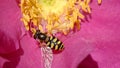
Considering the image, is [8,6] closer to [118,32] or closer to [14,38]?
[14,38]

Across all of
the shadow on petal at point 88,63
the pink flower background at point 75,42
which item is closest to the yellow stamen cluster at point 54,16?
the pink flower background at point 75,42

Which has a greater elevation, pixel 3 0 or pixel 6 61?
pixel 3 0

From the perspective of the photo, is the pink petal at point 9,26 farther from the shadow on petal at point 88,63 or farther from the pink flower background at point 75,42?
the shadow on petal at point 88,63

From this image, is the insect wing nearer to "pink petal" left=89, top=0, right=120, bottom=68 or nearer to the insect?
the insect

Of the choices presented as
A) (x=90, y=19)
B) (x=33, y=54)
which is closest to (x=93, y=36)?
(x=90, y=19)

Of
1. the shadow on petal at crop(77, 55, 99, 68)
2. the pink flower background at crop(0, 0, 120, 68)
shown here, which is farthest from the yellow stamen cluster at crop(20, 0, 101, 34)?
the shadow on petal at crop(77, 55, 99, 68)

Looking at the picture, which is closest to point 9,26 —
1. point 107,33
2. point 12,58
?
point 12,58

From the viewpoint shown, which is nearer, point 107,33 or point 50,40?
point 50,40

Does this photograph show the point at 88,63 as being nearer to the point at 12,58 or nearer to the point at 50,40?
the point at 50,40
